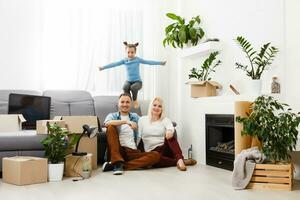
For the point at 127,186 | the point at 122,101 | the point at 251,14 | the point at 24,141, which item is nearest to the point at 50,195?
the point at 127,186

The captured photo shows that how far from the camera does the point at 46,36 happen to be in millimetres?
5203

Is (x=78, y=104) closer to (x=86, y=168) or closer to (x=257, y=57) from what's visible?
(x=86, y=168)

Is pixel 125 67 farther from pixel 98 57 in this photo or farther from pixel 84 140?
pixel 84 140

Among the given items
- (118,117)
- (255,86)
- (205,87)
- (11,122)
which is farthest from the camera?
(205,87)

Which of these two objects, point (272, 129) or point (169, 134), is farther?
point (169, 134)

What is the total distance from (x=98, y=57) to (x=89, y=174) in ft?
7.53

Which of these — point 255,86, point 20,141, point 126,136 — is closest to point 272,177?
point 255,86

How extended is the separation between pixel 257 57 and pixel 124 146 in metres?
1.66

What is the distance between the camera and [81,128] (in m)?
3.82

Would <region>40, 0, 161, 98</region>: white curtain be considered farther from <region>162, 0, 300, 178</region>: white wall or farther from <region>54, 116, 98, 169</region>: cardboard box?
<region>54, 116, 98, 169</region>: cardboard box

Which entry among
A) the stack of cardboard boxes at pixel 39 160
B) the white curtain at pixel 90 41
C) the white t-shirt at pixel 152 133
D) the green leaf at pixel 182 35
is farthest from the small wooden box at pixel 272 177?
the white curtain at pixel 90 41

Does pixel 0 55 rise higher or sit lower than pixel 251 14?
lower

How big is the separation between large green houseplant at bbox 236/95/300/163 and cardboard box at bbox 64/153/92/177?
4.72 feet

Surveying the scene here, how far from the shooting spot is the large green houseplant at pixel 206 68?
4.51 metres
